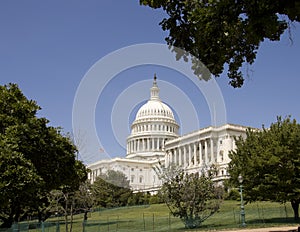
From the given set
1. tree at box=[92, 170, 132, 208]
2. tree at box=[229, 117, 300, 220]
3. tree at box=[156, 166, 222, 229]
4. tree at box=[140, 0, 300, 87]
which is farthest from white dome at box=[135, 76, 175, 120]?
tree at box=[140, 0, 300, 87]

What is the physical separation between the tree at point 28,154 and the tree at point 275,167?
13.9 metres

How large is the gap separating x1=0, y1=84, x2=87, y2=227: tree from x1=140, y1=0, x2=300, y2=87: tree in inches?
505

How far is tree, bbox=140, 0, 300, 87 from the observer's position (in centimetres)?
1050

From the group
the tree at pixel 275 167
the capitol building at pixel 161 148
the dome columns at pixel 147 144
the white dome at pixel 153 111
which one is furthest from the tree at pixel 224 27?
the white dome at pixel 153 111

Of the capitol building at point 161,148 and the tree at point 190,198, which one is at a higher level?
the capitol building at point 161,148

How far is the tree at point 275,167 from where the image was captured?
1260 inches

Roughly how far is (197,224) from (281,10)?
26196 millimetres

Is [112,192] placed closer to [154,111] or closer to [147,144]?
[147,144]

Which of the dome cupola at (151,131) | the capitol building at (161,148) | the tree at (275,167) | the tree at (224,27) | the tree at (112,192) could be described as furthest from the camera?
the dome cupola at (151,131)

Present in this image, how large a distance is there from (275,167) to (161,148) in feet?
386

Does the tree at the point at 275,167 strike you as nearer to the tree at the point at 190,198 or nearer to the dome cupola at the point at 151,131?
the tree at the point at 190,198

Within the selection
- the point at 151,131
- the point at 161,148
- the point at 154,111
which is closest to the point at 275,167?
the point at 161,148

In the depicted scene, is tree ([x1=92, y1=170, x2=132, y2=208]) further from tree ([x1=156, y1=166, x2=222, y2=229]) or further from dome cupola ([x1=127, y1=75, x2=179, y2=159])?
dome cupola ([x1=127, y1=75, x2=179, y2=159])

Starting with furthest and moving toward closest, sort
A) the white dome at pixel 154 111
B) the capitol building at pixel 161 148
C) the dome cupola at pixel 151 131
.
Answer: the white dome at pixel 154 111 < the dome cupola at pixel 151 131 < the capitol building at pixel 161 148
